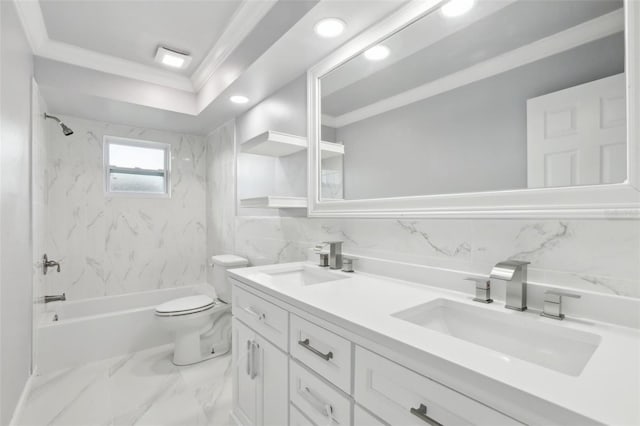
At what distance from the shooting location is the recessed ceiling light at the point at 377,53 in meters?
1.55

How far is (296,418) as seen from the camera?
46.2 inches

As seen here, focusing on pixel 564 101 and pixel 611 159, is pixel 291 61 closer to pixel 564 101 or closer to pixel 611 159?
pixel 564 101

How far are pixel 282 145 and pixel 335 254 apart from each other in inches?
32.2

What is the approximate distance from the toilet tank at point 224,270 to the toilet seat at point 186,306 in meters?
0.11

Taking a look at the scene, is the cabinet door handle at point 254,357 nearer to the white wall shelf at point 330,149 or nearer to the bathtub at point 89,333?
the white wall shelf at point 330,149

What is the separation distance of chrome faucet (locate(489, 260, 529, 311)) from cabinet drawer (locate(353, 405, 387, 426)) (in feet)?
1.80

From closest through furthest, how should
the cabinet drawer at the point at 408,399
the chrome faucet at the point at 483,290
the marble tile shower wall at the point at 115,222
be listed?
the cabinet drawer at the point at 408,399 → the chrome faucet at the point at 483,290 → the marble tile shower wall at the point at 115,222

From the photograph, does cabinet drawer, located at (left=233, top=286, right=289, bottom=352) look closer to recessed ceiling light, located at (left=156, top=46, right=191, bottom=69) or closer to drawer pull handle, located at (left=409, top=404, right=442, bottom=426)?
drawer pull handle, located at (left=409, top=404, right=442, bottom=426)

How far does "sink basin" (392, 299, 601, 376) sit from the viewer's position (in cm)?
81

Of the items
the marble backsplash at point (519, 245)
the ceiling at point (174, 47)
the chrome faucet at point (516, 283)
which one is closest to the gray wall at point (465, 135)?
the marble backsplash at point (519, 245)

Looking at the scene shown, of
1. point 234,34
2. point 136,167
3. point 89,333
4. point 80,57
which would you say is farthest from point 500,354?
point 136,167

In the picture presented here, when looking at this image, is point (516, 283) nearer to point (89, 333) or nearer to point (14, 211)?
point (14, 211)

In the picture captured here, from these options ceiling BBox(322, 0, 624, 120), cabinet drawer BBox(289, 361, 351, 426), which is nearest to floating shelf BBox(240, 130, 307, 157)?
ceiling BBox(322, 0, 624, 120)

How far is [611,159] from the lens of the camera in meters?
0.88
